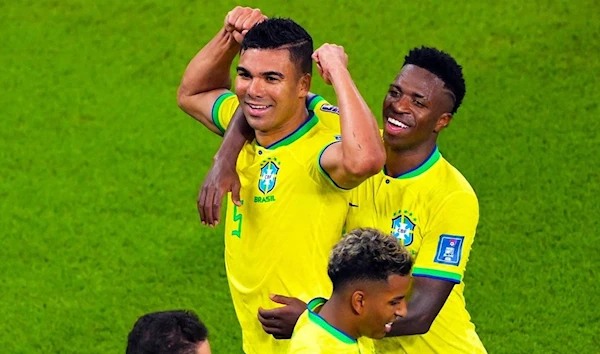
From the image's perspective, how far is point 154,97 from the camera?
8.74 metres

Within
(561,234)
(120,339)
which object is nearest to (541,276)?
(561,234)

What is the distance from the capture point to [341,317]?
3.54m

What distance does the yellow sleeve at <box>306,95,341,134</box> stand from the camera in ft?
14.2

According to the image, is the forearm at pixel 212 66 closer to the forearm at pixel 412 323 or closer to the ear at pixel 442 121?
the ear at pixel 442 121

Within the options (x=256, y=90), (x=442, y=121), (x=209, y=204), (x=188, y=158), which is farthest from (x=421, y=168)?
(x=188, y=158)

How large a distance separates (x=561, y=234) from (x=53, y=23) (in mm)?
4888

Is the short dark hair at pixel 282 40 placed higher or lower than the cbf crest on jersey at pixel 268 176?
higher

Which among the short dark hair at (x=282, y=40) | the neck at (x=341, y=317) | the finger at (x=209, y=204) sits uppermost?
the short dark hair at (x=282, y=40)

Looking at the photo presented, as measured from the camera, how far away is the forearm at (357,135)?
12.6 ft

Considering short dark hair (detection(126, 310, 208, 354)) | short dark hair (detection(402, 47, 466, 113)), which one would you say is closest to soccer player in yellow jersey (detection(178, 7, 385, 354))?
short dark hair (detection(402, 47, 466, 113))

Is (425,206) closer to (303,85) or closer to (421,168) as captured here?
(421,168)

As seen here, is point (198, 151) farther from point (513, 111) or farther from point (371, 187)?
point (371, 187)

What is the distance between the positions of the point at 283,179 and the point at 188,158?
3965mm

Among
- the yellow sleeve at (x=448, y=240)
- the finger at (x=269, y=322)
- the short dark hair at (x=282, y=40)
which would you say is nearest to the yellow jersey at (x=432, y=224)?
the yellow sleeve at (x=448, y=240)
